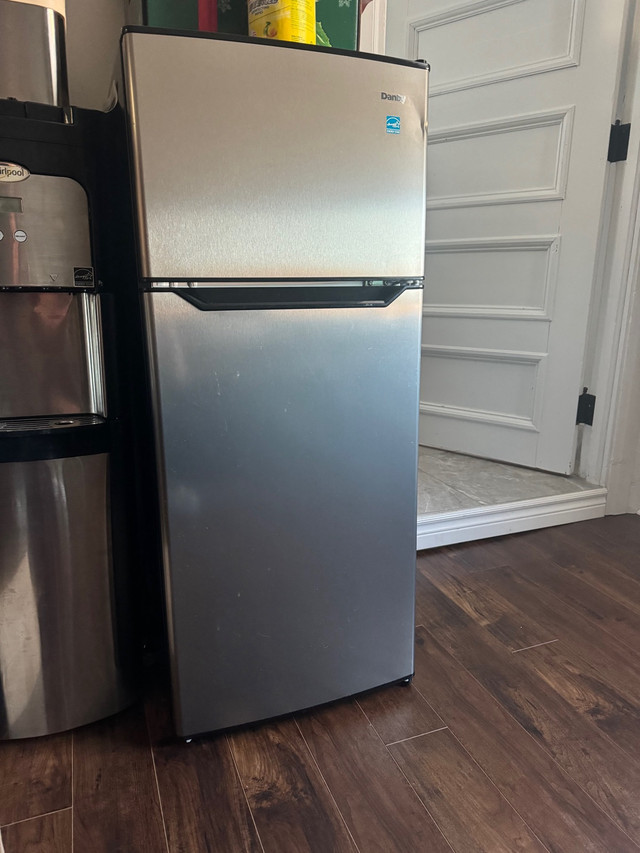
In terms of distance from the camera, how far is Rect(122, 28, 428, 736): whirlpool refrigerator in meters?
0.99

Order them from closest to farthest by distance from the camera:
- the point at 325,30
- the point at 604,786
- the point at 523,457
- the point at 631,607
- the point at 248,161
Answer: the point at 248,161 → the point at 604,786 → the point at 325,30 → the point at 631,607 → the point at 523,457

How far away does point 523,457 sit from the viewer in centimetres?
248

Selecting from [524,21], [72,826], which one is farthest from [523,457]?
[72,826]

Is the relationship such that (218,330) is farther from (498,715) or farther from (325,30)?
(498,715)

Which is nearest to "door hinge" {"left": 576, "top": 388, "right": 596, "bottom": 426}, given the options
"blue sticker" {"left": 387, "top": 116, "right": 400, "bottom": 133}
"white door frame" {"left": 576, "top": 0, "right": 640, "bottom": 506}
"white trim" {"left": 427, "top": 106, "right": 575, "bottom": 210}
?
"white door frame" {"left": 576, "top": 0, "right": 640, "bottom": 506}

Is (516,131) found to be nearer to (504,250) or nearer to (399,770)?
(504,250)

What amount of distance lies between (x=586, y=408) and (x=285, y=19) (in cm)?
172

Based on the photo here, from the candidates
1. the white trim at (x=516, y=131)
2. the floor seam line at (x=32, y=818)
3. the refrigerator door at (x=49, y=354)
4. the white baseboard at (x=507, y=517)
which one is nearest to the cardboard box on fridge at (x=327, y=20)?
the refrigerator door at (x=49, y=354)

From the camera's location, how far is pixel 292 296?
1101 mm

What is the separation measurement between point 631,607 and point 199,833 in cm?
127

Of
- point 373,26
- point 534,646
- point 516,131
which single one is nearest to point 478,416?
point 516,131

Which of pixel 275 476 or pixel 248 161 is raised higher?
pixel 248 161

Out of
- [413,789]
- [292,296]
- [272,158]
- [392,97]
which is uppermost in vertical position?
[392,97]

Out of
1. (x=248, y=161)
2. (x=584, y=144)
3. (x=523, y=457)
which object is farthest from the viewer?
(x=523, y=457)
